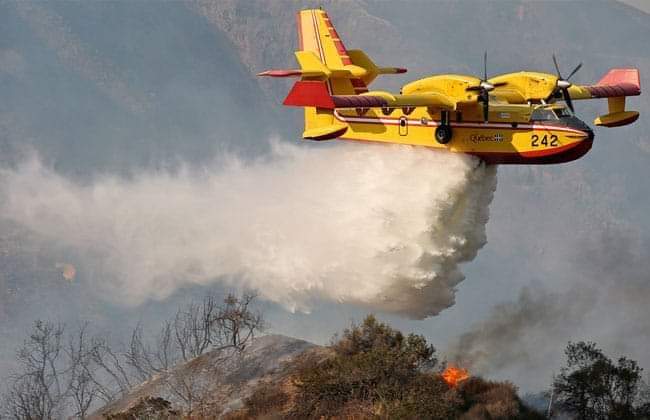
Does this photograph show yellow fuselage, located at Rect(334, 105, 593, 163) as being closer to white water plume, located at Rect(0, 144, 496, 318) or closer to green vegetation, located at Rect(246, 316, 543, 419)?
white water plume, located at Rect(0, 144, 496, 318)

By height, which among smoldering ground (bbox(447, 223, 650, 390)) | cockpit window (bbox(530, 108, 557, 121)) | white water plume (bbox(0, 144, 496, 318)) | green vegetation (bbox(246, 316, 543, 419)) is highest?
cockpit window (bbox(530, 108, 557, 121))

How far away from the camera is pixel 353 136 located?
32.4m

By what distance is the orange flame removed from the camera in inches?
1334

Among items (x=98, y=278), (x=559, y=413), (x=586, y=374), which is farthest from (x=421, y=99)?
(x=98, y=278)

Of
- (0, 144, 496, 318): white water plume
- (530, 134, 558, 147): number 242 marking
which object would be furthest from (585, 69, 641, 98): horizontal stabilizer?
(0, 144, 496, 318): white water plume

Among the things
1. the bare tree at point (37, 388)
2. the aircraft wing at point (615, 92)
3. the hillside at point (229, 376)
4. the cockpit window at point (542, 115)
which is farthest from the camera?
the bare tree at point (37, 388)

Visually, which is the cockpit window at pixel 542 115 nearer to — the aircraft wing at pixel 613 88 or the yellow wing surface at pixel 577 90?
the yellow wing surface at pixel 577 90

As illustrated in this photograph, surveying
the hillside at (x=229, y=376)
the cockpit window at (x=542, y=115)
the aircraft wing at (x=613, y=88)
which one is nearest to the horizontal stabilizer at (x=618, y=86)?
the aircraft wing at (x=613, y=88)

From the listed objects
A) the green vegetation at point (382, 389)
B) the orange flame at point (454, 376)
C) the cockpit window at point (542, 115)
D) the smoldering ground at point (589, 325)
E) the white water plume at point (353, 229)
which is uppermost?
the cockpit window at point (542, 115)

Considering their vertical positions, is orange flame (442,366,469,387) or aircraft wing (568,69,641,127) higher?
aircraft wing (568,69,641,127)

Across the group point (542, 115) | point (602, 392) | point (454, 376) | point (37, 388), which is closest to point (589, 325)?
point (37, 388)

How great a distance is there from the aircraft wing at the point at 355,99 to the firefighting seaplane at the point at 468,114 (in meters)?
0.03

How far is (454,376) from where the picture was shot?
3441cm

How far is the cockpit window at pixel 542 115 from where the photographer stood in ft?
97.4
